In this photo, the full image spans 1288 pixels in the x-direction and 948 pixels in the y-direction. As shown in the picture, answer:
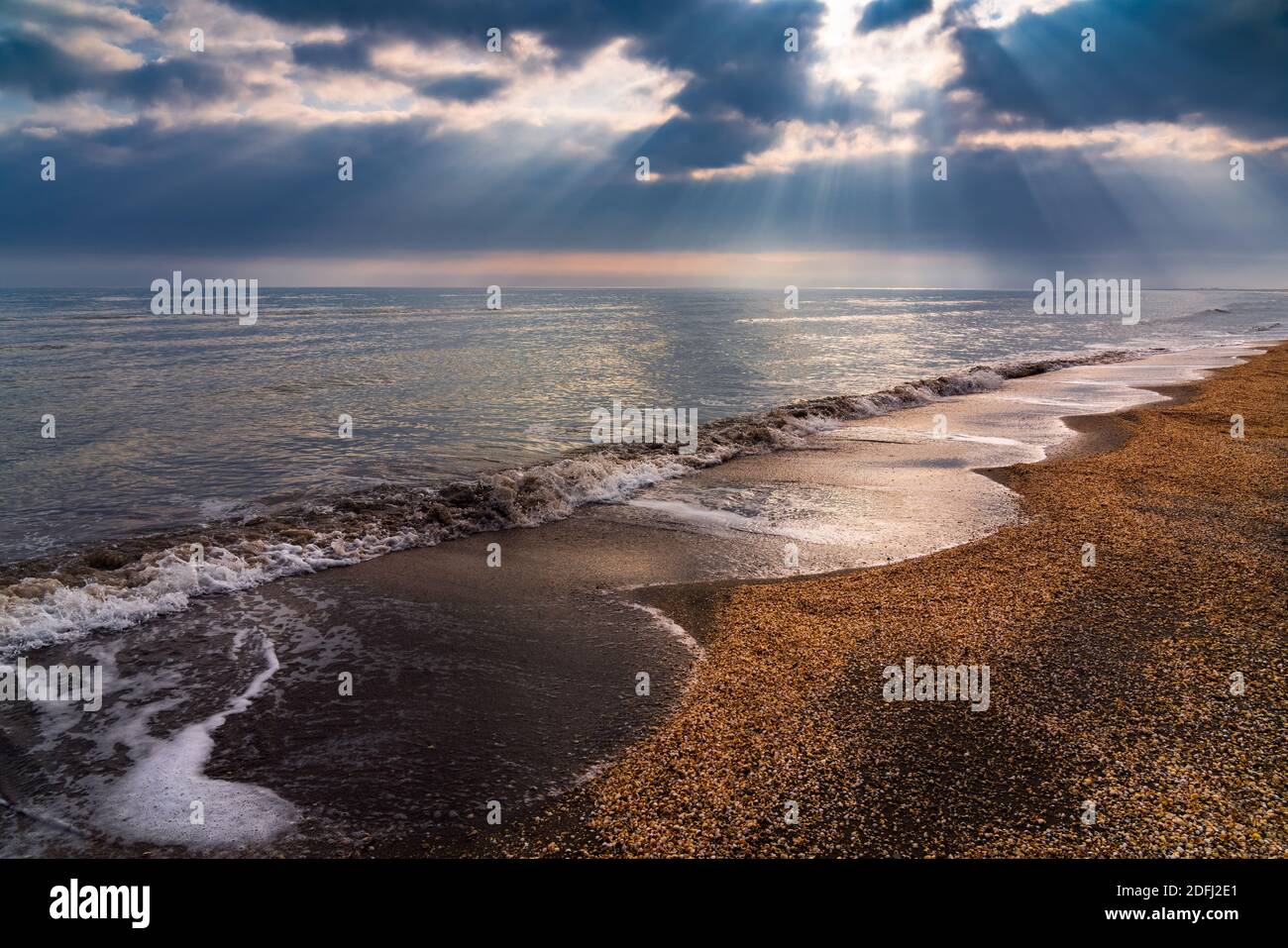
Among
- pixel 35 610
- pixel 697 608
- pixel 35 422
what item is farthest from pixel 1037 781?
pixel 35 422

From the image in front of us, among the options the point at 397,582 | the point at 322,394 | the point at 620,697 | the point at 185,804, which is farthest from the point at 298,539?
the point at 322,394

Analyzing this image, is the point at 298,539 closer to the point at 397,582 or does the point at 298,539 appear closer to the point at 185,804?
the point at 397,582

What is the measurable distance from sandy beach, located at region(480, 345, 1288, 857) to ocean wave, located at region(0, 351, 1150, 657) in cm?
461

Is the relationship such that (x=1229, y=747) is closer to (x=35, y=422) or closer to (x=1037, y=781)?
(x=1037, y=781)

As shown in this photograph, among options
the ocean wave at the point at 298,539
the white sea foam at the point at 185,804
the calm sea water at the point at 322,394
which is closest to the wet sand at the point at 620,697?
A: the white sea foam at the point at 185,804

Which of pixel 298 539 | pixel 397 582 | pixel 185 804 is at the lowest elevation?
pixel 185 804

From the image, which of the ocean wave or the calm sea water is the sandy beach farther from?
the calm sea water

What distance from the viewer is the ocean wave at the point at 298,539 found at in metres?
8.02

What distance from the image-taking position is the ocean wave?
26.3 ft

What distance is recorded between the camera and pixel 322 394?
2522cm

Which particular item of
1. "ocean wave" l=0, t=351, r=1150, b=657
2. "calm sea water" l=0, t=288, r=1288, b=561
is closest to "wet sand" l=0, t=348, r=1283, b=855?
"ocean wave" l=0, t=351, r=1150, b=657

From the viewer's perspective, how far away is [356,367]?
33.2 m

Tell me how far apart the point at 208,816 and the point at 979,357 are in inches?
1693

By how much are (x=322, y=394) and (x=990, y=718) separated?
24557 mm
